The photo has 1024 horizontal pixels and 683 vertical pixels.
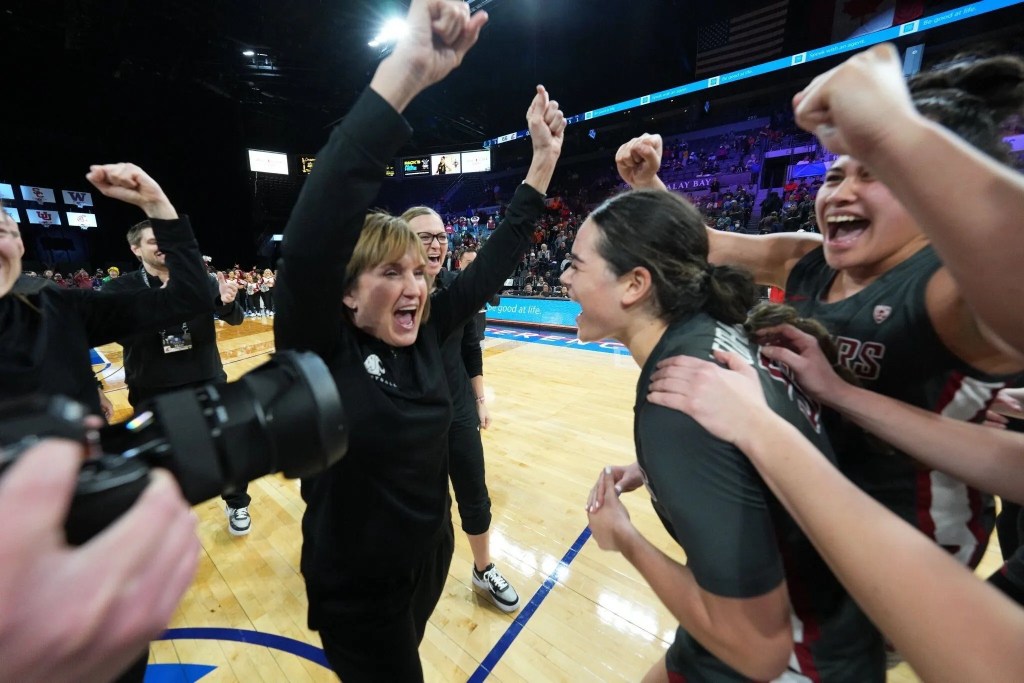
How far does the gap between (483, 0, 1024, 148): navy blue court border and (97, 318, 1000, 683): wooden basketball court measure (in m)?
8.60

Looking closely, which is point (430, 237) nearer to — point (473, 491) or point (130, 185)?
point (130, 185)

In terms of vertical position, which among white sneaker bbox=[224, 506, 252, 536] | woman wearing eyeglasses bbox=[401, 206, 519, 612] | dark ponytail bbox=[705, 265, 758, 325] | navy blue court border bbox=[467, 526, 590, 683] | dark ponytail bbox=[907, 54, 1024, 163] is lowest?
white sneaker bbox=[224, 506, 252, 536]

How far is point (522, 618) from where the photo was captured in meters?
2.04

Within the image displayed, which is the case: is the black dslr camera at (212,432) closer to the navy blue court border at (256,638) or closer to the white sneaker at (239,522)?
the navy blue court border at (256,638)

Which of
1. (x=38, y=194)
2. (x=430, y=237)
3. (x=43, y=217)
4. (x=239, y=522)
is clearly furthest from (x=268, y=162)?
(x=430, y=237)

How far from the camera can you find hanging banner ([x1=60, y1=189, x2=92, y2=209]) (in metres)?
14.5

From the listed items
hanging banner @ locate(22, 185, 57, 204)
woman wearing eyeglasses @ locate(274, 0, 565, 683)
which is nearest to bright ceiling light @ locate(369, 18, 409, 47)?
woman wearing eyeglasses @ locate(274, 0, 565, 683)

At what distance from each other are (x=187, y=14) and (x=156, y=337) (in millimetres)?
9671

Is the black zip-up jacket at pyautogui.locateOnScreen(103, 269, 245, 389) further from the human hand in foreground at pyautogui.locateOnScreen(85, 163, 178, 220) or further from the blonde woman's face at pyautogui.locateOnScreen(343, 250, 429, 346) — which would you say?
the blonde woman's face at pyautogui.locateOnScreen(343, 250, 429, 346)

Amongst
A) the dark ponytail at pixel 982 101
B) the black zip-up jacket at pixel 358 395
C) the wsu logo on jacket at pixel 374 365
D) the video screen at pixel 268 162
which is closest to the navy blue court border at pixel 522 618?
the black zip-up jacket at pixel 358 395

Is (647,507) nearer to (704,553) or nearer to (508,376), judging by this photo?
(704,553)

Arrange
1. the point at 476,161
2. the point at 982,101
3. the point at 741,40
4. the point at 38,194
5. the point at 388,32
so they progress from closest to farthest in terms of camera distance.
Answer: the point at 982,101 < the point at 388,32 < the point at 741,40 < the point at 38,194 < the point at 476,161

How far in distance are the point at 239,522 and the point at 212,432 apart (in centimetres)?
287

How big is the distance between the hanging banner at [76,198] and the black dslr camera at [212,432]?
21145mm
